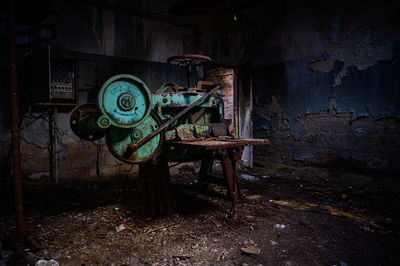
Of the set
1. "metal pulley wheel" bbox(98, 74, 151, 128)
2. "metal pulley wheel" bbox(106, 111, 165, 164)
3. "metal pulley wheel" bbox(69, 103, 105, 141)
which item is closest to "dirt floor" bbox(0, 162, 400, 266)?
"metal pulley wheel" bbox(106, 111, 165, 164)

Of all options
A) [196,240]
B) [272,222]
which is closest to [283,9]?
[272,222]

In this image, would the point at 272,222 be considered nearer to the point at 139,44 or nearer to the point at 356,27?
the point at 356,27

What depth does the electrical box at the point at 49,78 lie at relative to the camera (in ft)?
10.9

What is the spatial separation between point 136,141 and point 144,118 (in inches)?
12.1

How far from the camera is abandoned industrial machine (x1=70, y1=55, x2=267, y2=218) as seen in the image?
2367mm

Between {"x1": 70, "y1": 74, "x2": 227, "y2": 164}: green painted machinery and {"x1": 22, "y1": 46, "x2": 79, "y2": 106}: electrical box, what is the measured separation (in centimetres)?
118

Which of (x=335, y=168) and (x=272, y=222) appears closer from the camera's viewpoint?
(x=272, y=222)

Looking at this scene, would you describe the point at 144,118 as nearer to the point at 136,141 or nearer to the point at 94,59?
the point at 136,141

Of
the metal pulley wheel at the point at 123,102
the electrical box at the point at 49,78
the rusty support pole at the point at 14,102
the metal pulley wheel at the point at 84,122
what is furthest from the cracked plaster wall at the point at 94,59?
the metal pulley wheel at the point at 123,102

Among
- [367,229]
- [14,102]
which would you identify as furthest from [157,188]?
[367,229]

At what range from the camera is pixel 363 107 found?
389cm

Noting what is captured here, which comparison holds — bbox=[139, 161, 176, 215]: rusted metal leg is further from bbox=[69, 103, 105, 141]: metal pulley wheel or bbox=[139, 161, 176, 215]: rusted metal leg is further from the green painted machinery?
bbox=[69, 103, 105, 141]: metal pulley wheel

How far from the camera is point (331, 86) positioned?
4.27 meters

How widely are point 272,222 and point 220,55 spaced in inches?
163
